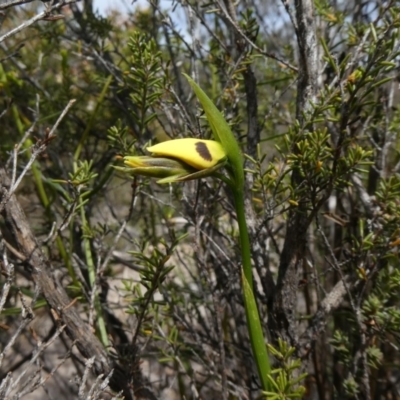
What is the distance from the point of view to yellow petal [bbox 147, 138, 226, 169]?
1.89 feet

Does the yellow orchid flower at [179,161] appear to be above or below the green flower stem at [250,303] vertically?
above

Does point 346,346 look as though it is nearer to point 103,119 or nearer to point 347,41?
point 347,41

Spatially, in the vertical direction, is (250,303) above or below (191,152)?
below

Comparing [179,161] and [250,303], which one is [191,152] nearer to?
[179,161]

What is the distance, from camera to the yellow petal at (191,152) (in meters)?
0.58

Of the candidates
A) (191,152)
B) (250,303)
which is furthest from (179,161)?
(250,303)

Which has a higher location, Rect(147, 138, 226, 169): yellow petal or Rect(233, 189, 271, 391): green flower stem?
Rect(147, 138, 226, 169): yellow petal

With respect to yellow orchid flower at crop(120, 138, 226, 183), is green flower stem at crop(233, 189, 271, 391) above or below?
below

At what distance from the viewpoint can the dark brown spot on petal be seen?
1.90ft

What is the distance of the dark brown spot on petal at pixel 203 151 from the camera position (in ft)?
1.90

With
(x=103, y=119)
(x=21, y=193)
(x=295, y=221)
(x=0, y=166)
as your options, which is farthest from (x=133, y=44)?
(x=21, y=193)

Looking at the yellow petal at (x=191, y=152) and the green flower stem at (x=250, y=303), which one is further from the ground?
the yellow petal at (x=191, y=152)

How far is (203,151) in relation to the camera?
→ 0.58 m

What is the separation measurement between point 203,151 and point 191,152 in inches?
0.5
